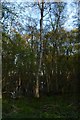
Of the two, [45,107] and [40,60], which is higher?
[40,60]

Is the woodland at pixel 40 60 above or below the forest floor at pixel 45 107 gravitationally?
above

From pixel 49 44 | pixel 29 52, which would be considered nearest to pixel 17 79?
pixel 29 52

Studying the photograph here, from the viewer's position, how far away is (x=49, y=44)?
324 cm

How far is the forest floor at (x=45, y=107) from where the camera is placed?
122 inches

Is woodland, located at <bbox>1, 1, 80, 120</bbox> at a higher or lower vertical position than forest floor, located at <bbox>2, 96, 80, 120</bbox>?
higher

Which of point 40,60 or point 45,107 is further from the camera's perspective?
point 40,60

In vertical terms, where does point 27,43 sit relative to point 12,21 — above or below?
below

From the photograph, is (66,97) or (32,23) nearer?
(66,97)

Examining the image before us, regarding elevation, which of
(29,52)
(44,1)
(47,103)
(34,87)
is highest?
(44,1)

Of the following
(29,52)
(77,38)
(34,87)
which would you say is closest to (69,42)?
(77,38)

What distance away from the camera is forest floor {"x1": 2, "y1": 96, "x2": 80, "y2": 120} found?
3.09 m

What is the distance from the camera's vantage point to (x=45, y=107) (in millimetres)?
3117

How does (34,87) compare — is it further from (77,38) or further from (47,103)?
(77,38)

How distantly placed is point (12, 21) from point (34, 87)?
0.98 metres
